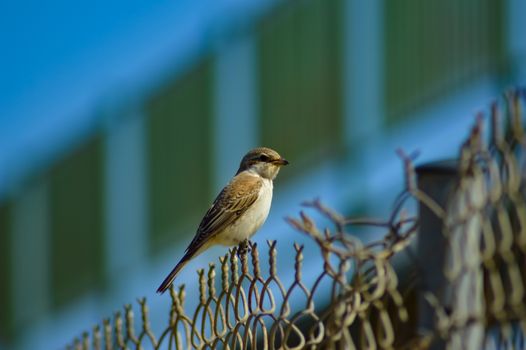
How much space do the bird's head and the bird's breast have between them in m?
0.28

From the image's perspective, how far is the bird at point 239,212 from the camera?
611 cm

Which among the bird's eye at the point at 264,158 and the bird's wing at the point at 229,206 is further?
the bird's eye at the point at 264,158

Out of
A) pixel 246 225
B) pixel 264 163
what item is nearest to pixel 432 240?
pixel 246 225

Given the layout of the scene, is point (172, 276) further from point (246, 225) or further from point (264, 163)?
point (264, 163)

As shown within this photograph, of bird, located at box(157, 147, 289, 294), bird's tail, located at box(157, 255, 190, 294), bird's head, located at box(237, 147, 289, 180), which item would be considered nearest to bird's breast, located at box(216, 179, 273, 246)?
bird, located at box(157, 147, 289, 294)

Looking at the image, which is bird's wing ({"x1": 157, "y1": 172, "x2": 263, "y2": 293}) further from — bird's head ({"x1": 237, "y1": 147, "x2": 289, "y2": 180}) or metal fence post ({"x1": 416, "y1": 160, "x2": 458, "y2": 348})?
metal fence post ({"x1": 416, "y1": 160, "x2": 458, "y2": 348})

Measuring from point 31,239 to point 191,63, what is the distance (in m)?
2.90

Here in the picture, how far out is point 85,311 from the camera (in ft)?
35.7

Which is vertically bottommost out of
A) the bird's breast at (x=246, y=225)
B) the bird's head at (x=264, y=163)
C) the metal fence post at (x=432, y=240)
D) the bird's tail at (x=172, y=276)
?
the metal fence post at (x=432, y=240)

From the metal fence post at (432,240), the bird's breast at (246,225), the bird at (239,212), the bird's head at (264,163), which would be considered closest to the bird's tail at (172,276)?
the bird at (239,212)

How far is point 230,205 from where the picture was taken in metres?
6.30

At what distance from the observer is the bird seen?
6.11m

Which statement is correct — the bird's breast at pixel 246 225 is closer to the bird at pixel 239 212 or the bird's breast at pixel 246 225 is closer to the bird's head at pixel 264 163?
the bird at pixel 239 212

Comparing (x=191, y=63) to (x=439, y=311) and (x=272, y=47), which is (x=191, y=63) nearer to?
(x=272, y=47)
